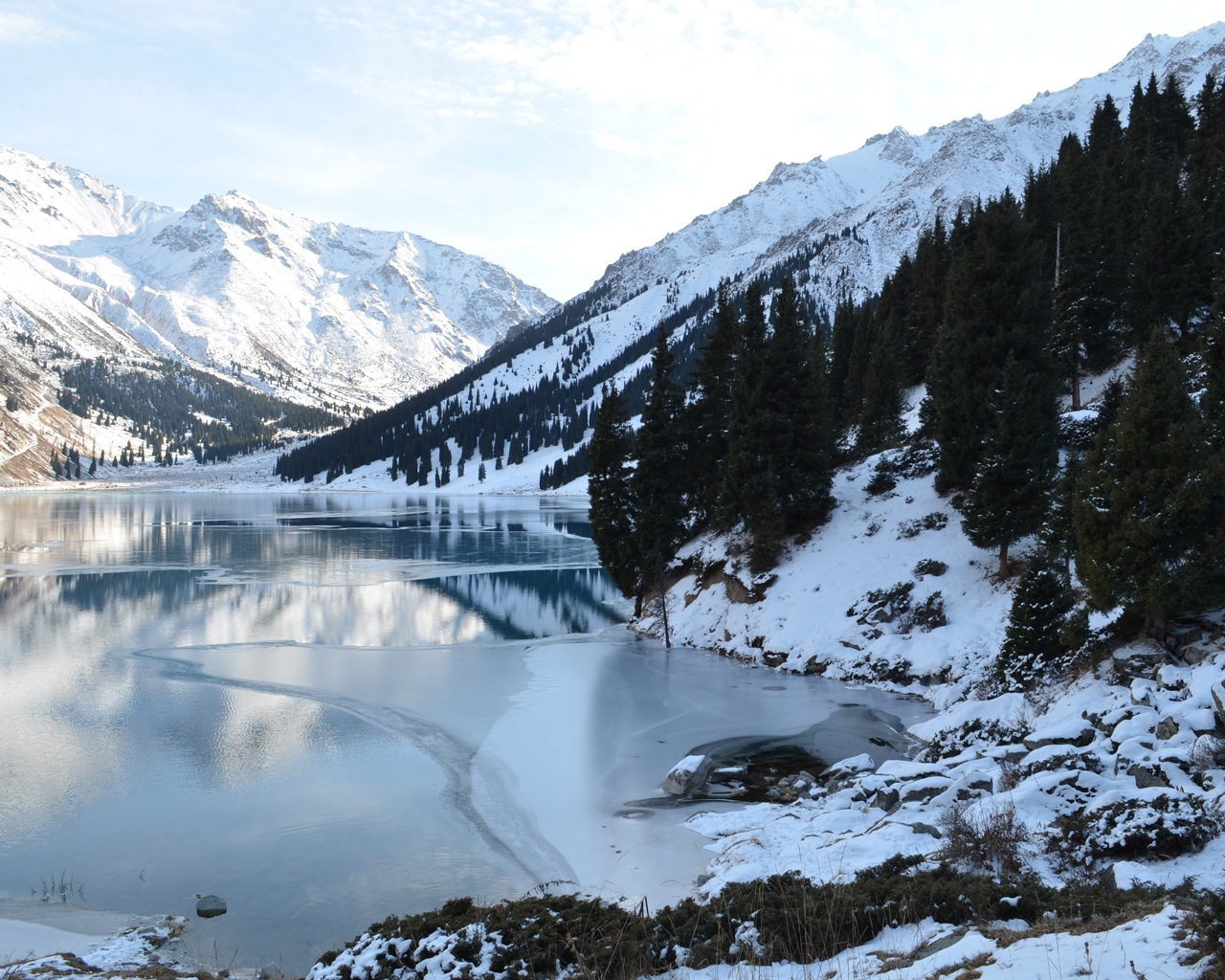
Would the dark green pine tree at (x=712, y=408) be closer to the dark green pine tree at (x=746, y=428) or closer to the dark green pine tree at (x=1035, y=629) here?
the dark green pine tree at (x=746, y=428)

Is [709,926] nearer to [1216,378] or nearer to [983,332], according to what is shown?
[1216,378]

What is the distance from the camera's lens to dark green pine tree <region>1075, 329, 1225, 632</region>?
703 inches

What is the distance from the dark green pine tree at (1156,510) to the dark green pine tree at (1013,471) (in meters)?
8.56

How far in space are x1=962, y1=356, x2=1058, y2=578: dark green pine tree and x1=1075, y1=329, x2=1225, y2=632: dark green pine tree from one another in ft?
28.1

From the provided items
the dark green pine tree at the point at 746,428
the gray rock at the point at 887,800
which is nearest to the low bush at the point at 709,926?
the gray rock at the point at 887,800

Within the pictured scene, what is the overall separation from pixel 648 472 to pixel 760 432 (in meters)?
6.44

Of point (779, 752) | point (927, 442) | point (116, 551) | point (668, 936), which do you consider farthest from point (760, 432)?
point (116, 551)

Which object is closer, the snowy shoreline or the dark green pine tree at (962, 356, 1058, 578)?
the snowy shoreline

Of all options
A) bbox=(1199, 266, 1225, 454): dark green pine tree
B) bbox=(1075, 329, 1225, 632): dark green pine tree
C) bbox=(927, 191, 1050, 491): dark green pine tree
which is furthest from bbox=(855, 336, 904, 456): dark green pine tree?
bbox=(1075, 329, 1225, 632): dark green pine tree

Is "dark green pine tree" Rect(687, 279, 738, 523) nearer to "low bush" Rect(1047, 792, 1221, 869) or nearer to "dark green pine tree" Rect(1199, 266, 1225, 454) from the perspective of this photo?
"dark green pine tree" Rect(1199, 266, 1225, 454)

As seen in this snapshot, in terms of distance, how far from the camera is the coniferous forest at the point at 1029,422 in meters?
18.9

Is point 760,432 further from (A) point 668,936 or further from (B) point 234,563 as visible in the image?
(B) point 234,563

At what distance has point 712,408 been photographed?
42.0 meters

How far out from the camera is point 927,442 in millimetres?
40375
